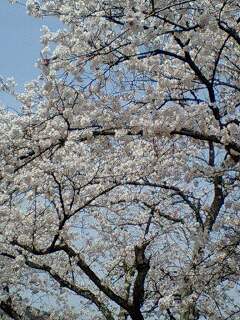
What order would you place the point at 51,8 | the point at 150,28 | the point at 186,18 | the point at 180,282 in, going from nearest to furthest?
the point at 150,28 < the point at 51,8 < the point at 186,18 < the point at 180,282

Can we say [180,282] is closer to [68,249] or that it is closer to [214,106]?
[68,249]

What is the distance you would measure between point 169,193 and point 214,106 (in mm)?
3881

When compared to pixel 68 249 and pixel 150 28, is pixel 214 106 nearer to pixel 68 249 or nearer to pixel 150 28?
pixel 150 28

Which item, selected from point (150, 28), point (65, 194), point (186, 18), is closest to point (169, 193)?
point (65, 194)

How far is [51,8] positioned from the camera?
507 cm

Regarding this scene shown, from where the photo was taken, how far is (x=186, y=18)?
5.43m

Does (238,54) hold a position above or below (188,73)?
above

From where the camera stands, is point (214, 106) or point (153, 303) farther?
point (153, 303)

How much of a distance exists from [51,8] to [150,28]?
1149 millimetres

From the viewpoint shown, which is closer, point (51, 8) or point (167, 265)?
point (51, 8)

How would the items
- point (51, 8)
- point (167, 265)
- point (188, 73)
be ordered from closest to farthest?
point (51, 8)
point (188, 73)
point (167, 265)

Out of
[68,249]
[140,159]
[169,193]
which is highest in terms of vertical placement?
[169,193]

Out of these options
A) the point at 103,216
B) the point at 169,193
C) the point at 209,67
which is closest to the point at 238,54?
the point at 209,67

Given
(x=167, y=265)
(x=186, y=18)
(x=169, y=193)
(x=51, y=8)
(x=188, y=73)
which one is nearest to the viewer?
(x=51, y=8)
